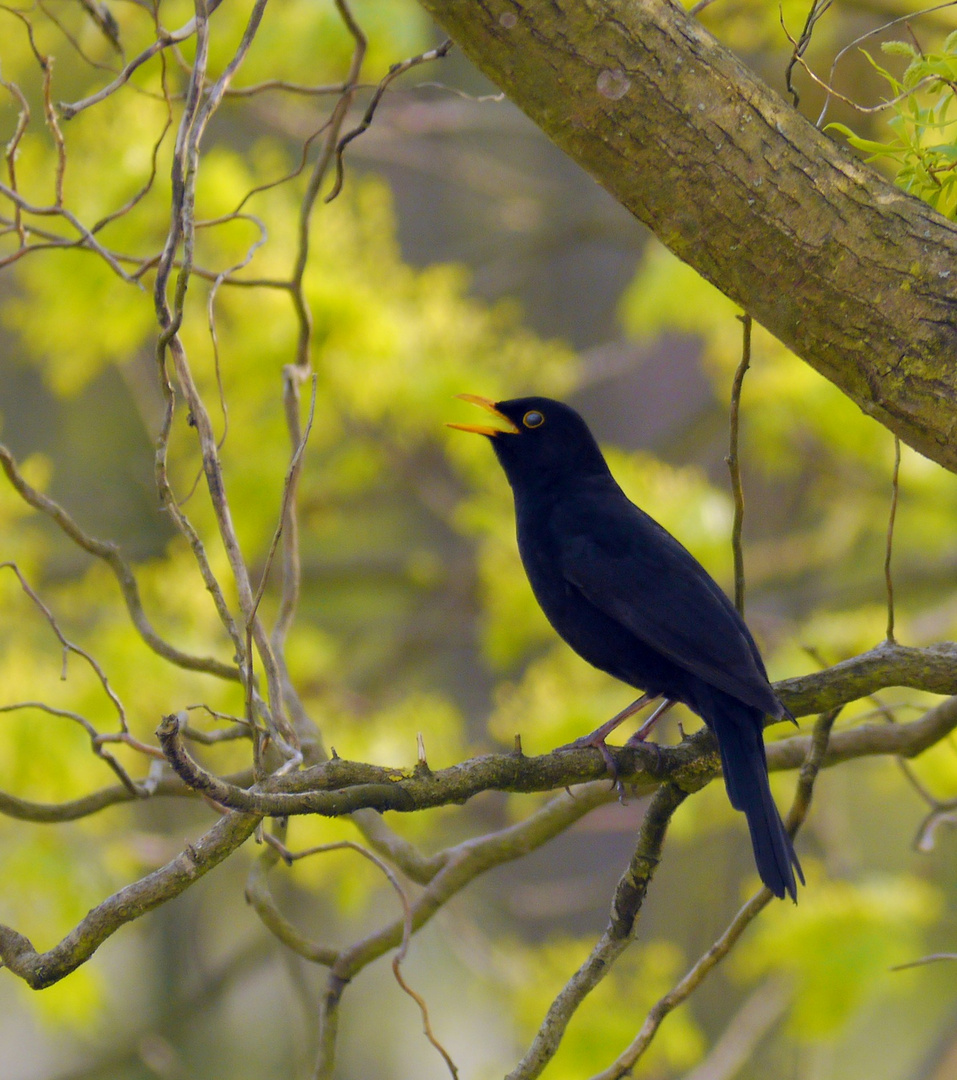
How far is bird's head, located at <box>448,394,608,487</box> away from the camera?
382 cm

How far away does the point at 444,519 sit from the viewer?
7281 millimetres

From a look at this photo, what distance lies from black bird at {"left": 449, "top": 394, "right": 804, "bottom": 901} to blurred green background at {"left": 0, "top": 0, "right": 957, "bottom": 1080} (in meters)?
1.25

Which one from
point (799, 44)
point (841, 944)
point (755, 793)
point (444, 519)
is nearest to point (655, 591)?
point (755, 793)

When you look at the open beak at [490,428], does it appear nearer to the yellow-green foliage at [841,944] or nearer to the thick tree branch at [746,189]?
the thick tree branch at [746,189]

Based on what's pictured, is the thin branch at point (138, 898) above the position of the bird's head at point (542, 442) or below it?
below

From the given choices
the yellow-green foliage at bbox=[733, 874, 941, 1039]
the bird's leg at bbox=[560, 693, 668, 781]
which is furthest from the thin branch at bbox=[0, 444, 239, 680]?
the yellow-green foliage at bbox=[733, 874, 941, 1039]

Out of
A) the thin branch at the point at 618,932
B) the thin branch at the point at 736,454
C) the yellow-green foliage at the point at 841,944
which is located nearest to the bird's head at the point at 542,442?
the thin branch at the point at 736,454

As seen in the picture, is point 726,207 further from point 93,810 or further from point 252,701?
point 93,810

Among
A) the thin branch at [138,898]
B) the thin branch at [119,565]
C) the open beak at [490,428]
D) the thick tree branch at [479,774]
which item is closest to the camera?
the thick tree branch at [479,774]

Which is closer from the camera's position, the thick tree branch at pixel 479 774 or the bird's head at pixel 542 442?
the thick tree branch at pixel 479 774

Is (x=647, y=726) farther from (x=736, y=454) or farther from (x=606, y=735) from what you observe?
(x=736, y=454)

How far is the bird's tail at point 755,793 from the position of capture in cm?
256

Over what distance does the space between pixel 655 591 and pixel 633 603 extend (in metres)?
0.07

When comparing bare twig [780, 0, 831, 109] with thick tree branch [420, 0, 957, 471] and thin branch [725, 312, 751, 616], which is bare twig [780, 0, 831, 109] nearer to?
thick tree branch [420, 0, 957, 471]
